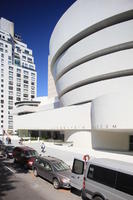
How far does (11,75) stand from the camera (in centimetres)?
9500

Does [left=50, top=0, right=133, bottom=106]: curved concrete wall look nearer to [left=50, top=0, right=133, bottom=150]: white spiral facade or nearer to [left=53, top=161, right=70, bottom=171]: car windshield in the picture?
[left=50, top=0, right=133, bottom=150]: white spiral facade

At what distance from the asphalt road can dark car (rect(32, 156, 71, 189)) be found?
1.16ft

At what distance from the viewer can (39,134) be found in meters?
52.2

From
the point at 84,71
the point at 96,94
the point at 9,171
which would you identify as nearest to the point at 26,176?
the point at 9,171

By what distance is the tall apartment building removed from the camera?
88.0 meters

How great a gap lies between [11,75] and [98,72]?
7453cm

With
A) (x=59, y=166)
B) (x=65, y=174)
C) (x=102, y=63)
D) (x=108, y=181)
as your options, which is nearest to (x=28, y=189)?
(x=65, y=174)

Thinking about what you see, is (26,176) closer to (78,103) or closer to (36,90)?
(78,103)

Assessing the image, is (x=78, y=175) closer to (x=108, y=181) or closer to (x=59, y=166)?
(x=59, y=166)

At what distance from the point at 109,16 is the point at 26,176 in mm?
24212

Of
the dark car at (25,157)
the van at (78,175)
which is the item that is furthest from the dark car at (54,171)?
the dark car at (25,157)

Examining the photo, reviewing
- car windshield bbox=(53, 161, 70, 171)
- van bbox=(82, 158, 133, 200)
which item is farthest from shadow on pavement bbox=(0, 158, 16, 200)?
van bbox=(82, 158, 133, 200)

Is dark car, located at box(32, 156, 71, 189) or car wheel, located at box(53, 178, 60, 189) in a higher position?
dark car, located at box(32, 156, 71, 189)

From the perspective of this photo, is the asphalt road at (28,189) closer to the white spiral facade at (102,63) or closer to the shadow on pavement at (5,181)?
the shadow on pavement at (5,181)
